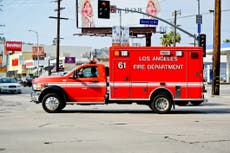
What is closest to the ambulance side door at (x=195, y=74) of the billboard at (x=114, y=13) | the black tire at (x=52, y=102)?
the black tire at (x=52, y=102)

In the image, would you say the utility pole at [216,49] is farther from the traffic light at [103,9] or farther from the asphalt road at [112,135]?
the asphalt road at [112,135]

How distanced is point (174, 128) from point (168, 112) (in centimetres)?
558

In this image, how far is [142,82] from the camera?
62.0 ft

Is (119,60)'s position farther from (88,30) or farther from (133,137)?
(88,30)

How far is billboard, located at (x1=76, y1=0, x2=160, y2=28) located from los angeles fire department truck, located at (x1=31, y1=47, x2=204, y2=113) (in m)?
→ 44.7

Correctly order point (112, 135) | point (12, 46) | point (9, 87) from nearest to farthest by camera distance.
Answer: point (112, 135)
point (9, 87)
point (12, 46)

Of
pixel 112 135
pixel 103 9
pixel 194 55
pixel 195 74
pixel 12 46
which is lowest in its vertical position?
pixel 112 135

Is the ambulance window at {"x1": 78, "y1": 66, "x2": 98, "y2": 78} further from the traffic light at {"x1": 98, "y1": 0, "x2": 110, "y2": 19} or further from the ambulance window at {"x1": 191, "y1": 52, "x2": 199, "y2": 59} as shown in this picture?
the traffic light at {"x1": 98, "y1": 0, "x2": 110, "y2": 19}

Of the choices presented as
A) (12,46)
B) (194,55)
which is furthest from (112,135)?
(12,46)

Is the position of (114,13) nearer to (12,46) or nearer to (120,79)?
(120,79)

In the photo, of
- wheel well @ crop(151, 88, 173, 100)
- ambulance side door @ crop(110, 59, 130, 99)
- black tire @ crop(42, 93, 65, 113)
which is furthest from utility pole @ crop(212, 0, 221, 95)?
black tire @ crop(42, 93, 65, 113)

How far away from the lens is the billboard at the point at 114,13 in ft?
208

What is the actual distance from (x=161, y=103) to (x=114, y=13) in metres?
45.2

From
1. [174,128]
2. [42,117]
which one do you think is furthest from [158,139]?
[42,117]
